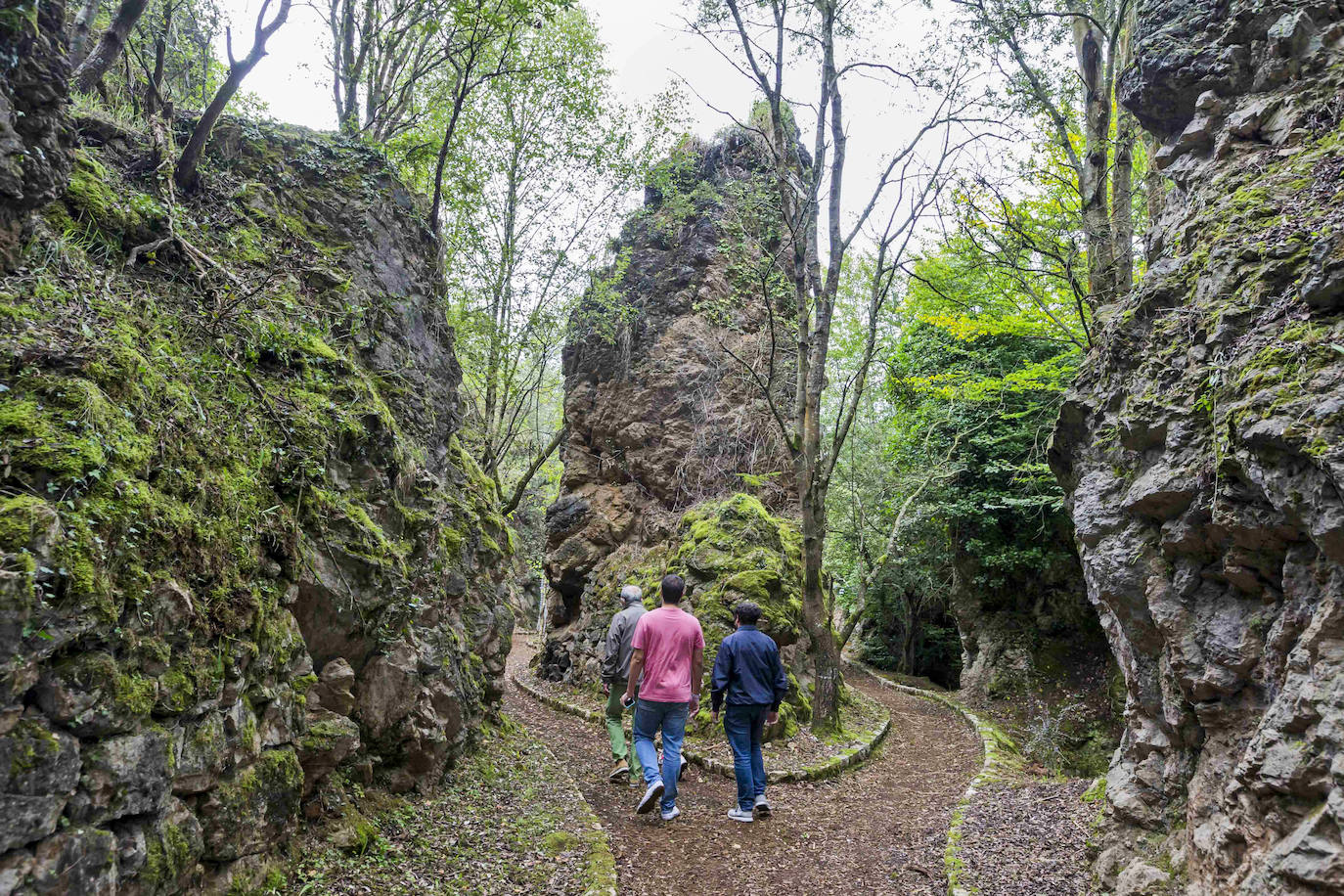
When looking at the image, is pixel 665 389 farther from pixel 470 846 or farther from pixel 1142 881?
pixel 1142 881

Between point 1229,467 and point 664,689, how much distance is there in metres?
4.59

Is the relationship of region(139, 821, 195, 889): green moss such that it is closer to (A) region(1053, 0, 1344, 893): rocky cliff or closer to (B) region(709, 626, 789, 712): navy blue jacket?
(B) region(709, 626, 789, 712): navy blue jacket

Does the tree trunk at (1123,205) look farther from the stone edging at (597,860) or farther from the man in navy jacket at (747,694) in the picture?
the stone edging at (597,860)

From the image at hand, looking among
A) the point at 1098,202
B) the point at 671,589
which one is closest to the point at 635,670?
the point at 671,589

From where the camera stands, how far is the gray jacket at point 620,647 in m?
7.66

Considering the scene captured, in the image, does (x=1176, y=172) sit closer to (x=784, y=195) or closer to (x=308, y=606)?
(x=784, y=195)

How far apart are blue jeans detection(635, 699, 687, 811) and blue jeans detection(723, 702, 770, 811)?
475 mm

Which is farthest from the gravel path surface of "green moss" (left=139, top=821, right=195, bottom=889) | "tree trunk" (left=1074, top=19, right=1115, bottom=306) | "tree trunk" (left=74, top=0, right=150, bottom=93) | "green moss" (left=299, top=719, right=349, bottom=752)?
"tree trunk" (left=74, top=0, right=150, bottom=93)

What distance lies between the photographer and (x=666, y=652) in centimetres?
646

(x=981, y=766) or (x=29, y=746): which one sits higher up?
(x=29, y=746)

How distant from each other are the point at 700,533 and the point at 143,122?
Answer: 887 cm

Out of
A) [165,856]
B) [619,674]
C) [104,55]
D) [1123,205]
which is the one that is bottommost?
[165,856]

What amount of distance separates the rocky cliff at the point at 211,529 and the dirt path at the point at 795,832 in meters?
1.93

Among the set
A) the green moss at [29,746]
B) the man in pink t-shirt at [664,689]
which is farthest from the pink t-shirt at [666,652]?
the green moss at [29,746]
